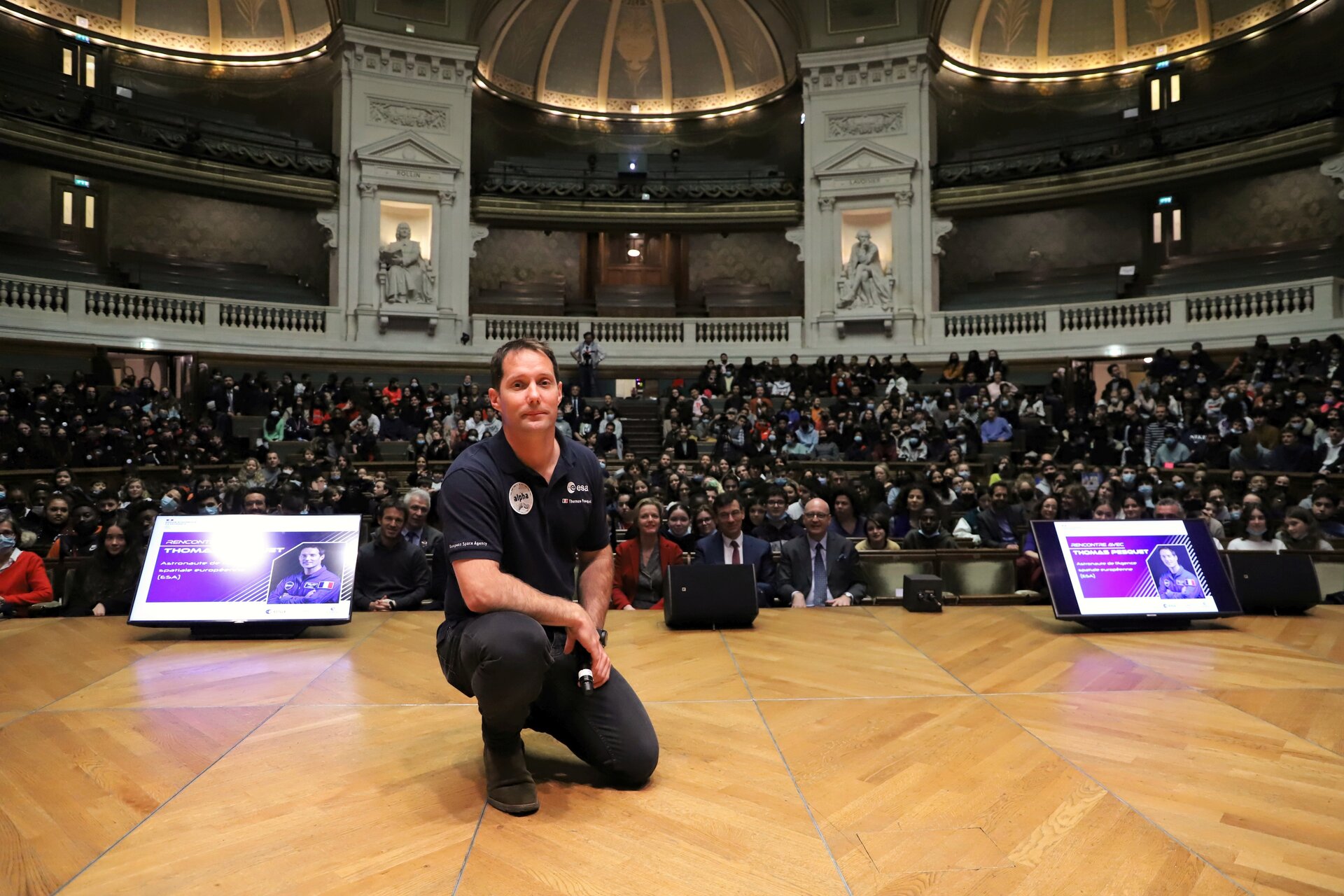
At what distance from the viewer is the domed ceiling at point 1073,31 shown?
22.0 meters

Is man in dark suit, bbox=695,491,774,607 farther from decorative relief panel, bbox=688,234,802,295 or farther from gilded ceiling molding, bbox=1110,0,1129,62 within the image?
gilded ceiling molding, bbox=1110,0,1129,62

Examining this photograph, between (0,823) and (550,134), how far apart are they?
24.7 meters

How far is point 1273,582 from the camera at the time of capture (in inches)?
205

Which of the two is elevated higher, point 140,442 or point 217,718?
point 140,442

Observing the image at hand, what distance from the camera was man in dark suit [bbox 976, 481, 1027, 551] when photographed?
8.21m

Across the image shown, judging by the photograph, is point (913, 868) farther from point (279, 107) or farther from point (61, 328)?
point (279, 107)

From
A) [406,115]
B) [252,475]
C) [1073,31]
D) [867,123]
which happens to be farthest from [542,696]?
[1073,31]

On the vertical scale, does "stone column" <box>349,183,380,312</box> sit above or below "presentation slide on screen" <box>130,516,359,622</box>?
above

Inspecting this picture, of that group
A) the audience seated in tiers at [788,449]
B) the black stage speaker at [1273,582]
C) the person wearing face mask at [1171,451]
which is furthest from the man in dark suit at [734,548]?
the person wearing face mask at [1171,451]

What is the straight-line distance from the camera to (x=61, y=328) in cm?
1698

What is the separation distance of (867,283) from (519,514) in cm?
1929

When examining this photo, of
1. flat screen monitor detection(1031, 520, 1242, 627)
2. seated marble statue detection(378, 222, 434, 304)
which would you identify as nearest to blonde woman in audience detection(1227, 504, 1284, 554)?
flat screen monitor detection(1031, 520, 1242, 627)

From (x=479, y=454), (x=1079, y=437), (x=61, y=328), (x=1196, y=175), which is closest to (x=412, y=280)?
(x=61, y=328)

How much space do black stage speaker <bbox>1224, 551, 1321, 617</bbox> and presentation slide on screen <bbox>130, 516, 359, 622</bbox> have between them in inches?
200
